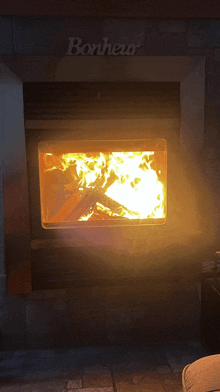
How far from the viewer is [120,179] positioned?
135 inches

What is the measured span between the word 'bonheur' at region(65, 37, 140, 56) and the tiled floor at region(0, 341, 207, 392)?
3.20m

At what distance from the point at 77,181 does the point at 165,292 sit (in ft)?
5.35

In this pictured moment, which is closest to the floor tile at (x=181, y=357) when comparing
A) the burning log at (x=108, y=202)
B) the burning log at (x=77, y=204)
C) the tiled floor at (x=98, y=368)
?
the tiled floor at (x=98, y=368)

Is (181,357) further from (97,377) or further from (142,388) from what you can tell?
(97,377)

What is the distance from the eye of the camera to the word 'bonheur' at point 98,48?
3100 millimetres

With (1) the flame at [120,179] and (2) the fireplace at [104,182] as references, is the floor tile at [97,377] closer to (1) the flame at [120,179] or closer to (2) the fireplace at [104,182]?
(2) the fireplace at [104,182]

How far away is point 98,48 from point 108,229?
6.10 ft

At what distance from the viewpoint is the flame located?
3.35 m

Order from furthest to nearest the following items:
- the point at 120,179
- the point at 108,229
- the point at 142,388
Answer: the point at 120,179 → the point at 108,229 → the point at 142,388

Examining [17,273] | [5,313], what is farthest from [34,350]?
[17,273]

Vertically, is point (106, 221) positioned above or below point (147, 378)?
above

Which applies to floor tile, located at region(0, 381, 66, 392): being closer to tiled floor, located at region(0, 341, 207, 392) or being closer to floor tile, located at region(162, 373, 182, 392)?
tiled floor, located at region(0, 341, 207, 392)

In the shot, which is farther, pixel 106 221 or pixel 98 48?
pixel 106 221

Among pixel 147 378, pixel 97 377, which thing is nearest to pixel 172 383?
pixel 147 378
